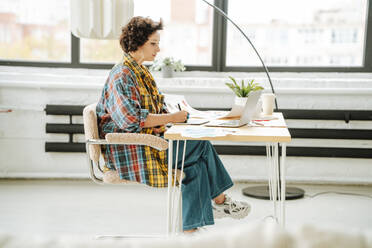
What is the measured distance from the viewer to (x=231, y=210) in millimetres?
2479

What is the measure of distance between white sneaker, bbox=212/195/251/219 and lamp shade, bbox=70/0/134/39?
1359 mm

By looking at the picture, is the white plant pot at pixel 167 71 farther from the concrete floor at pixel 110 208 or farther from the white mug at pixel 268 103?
the white mug at pixel 268 103

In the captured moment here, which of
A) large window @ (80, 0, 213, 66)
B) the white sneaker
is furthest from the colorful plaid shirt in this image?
large window @ (80, 0, 213, 66)

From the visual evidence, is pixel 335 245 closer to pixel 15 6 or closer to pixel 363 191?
pixel 363 191

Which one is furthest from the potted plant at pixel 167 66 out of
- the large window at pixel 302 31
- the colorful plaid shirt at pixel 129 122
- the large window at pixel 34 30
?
the colorful plaid shirt at pixel 129 122

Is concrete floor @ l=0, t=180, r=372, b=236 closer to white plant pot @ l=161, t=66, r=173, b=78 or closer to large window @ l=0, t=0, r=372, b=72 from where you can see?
white plant pot @ l=161, t=66, r=173, b=78

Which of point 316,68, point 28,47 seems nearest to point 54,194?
Result: point 28,47

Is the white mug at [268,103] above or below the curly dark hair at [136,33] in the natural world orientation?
below

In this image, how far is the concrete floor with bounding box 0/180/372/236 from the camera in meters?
2.78

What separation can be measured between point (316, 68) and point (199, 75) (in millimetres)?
887

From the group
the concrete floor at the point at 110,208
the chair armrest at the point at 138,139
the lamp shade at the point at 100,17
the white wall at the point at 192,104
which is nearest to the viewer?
the chair armrest at the point at 138,139

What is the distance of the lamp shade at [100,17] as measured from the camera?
3205 millimetres

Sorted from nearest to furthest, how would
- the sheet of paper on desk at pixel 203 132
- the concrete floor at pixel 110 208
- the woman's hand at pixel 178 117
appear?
the sheet of paper on desk at pixel 203 132 < the woman's hand at pixel 178 117 < the concrete floor at pixel 110 208

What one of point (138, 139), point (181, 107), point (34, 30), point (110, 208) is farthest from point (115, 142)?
point (34, 30)
